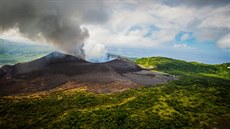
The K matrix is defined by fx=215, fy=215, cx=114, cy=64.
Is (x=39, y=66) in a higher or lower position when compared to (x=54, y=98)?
higher

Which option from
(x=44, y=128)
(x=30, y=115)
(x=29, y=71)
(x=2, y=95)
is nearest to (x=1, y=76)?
(x=29, y=71)

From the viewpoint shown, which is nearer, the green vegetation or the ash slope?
the green vegetation

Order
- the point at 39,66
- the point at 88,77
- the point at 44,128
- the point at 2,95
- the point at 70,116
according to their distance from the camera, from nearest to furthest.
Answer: the point at 44,128 < the point at 70,116 < the point at 2,95 < the point at 88,77 < the point at 39,66

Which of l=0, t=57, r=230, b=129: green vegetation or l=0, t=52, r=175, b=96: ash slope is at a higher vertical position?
l=0, t=52, r=175, b=96: ash slope

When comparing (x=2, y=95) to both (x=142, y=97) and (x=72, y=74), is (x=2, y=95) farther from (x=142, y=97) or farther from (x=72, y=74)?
(x=142, y=97)

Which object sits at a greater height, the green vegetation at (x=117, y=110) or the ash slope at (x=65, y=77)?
the ash slope at (x=65, y=77)

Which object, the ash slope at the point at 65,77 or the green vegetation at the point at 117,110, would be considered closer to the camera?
the green vegetation at the point at 117,110
